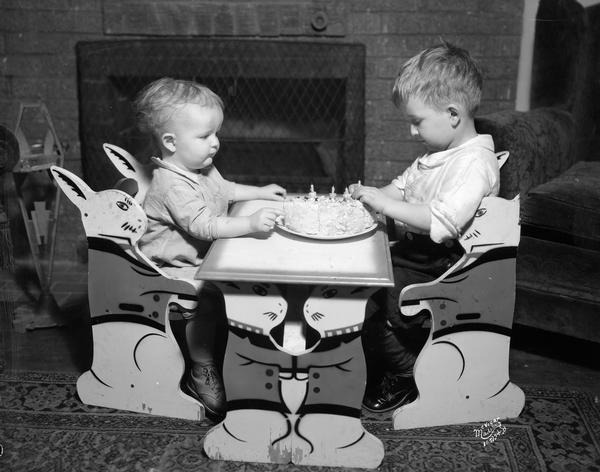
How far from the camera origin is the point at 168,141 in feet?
5.78

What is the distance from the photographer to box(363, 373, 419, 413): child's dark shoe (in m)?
1.83

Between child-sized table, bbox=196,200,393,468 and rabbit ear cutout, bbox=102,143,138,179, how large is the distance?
1.58ft

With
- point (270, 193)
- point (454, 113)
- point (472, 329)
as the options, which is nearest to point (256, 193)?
point (270, 193)

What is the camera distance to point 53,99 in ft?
9.13

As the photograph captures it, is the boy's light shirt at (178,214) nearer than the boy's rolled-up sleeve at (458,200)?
No

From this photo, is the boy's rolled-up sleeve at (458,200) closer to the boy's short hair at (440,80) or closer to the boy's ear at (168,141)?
the boy's short hair at (440,80)

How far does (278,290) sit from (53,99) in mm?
1738

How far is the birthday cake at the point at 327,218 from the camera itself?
1631 mm

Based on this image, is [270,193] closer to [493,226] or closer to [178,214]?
[178,214]

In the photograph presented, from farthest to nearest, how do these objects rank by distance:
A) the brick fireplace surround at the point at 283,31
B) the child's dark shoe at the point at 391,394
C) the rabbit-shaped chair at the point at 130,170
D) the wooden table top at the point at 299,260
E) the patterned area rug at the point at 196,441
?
the brick fireplace surround at the point at 283,31, the rabbit-shaped chair at the point at 130,170, the child's dark shoe at the point at 391,394, the patterned area rug at the point at 196,441, the wooden table top at the point at 299,260

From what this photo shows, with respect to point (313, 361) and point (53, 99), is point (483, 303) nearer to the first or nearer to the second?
point (313, 361)

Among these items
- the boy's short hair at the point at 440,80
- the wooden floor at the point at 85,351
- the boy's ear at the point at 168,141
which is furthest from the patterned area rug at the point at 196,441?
the boy's short hair at the point at 440,80

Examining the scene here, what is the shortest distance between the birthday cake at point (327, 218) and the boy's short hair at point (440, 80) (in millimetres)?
320

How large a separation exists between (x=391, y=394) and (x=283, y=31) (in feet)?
5.02
